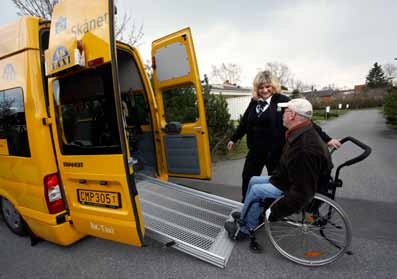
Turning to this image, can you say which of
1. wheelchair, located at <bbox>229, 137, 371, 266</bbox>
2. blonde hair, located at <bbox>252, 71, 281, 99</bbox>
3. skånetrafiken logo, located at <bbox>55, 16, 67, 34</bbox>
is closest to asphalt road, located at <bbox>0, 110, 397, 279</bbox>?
wheelchair, located at <bbox>229, 137, 371, 266</bbox>

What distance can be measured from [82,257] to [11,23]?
2.55 meters

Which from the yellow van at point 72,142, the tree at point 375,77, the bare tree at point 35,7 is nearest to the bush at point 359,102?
the tree at point 375,77

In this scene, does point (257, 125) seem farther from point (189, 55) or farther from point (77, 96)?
point (77, 96)

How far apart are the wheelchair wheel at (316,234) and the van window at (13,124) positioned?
2.62 m

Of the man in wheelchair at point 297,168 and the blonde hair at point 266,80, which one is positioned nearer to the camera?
the man in wheelchair at point 297,168

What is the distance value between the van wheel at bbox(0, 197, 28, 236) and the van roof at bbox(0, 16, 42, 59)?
1887 millimetres

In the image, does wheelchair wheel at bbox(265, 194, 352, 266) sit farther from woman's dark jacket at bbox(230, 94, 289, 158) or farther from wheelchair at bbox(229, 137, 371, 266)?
woman's dark jacket at bbox(230, 94, 289, 158)

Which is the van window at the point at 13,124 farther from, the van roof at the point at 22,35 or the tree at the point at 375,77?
the tree at the point at 375,77

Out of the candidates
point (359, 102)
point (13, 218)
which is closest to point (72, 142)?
point (13, 218)

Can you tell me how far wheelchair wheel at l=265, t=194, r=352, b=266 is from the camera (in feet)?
6.52

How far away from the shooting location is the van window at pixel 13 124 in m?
2.12

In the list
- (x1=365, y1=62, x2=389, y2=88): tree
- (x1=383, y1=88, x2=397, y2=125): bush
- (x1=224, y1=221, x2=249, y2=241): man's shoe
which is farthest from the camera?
(x1=365, y1=62, x2=389, y2=88): tree

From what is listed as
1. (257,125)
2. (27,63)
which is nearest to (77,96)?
(27,63)

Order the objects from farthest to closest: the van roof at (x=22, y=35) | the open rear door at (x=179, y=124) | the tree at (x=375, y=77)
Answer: the tree at (x=375, y=77) < the open rear door at (x=179, y=124) < the van roof at (x=22, y=35)
